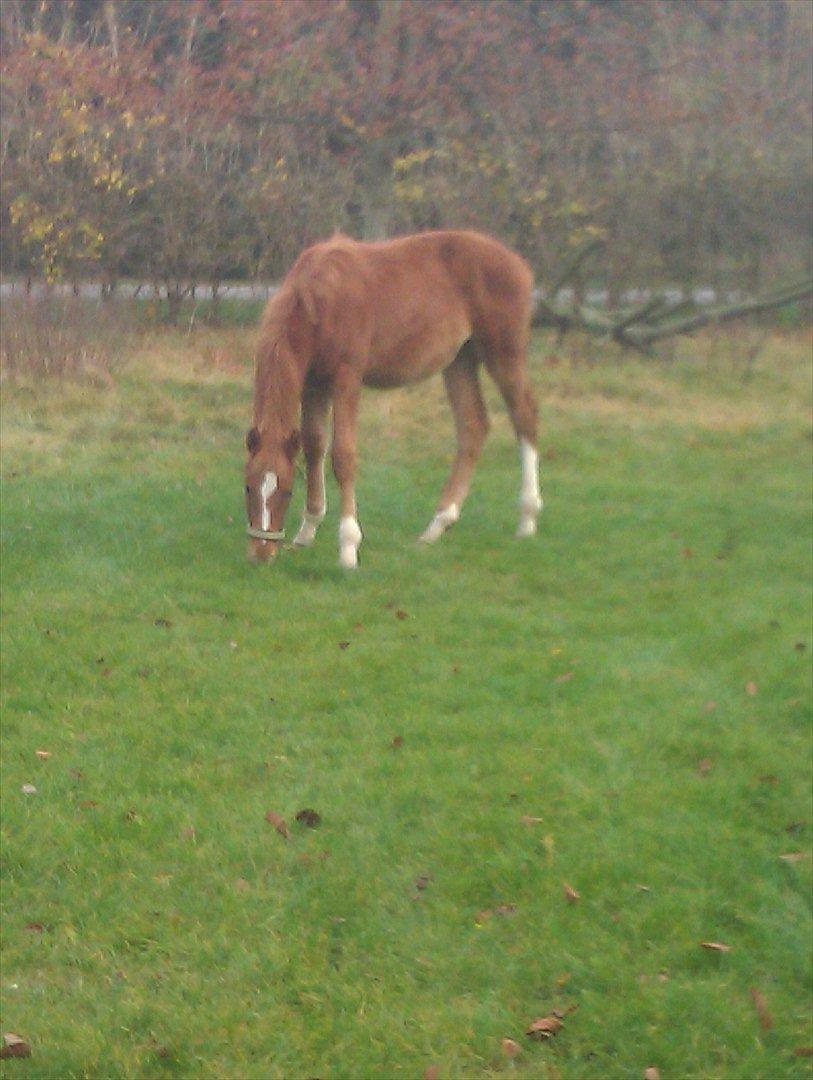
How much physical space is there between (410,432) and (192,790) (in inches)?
305

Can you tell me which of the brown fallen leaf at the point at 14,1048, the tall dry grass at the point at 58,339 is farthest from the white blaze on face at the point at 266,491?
the tall dry grass at the point at 58,339

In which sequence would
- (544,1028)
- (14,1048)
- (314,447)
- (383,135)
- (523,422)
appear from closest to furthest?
(14,1048) < (544,1028) < (314,447) < (523,422) < (383,135)

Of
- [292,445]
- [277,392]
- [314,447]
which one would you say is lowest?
[314,447]

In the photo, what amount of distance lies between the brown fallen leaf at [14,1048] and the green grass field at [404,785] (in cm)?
3

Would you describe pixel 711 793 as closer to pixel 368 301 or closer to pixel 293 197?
pixel 368 301

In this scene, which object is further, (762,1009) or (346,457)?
(346,457)

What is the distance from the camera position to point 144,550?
8898 millimetres

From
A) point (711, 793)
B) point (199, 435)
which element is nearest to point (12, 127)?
point (199, 435)

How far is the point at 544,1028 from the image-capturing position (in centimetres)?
400

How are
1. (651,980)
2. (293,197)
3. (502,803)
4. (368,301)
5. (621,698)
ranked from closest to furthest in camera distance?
(651,980) → (502,803) → (621,698) → (368,301) → (293,197)

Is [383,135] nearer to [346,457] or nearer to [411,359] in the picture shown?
[411,359]

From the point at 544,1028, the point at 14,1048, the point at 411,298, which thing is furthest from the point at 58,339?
the point at 544,1028

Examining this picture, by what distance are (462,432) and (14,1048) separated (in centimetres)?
674

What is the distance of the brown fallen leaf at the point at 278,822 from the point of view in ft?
16.9
